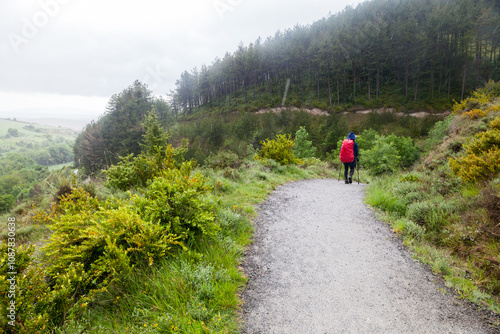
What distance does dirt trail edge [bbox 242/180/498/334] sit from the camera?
8.39 ft

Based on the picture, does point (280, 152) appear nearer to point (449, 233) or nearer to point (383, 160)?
point (383, 160)

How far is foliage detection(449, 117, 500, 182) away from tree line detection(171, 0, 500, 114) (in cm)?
4645

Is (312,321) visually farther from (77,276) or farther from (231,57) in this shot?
(231,57)

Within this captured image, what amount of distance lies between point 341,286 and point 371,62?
200 feet

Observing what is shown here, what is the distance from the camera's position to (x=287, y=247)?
427cm

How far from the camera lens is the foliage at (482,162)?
→ 4.89m

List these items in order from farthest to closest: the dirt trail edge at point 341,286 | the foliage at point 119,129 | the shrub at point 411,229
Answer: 1. the foliage at point 119,129
2. the shrub at point 411,229
3. the dirt trail edge at point 341,286

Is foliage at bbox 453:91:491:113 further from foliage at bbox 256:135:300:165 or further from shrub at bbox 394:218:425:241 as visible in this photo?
shrub at bbox 394:218:425:241

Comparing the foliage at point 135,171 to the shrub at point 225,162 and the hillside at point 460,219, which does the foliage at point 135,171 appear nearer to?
the shrub at point 225,162

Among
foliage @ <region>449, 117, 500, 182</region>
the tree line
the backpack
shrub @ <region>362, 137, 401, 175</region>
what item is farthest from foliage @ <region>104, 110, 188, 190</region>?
the tree line

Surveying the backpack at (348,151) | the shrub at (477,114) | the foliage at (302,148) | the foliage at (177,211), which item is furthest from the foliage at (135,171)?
the foliage at (302,148)

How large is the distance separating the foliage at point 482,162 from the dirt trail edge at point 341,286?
92.3 inches

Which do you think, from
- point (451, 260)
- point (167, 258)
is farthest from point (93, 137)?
point (451, 260)

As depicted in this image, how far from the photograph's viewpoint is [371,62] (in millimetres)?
51750
